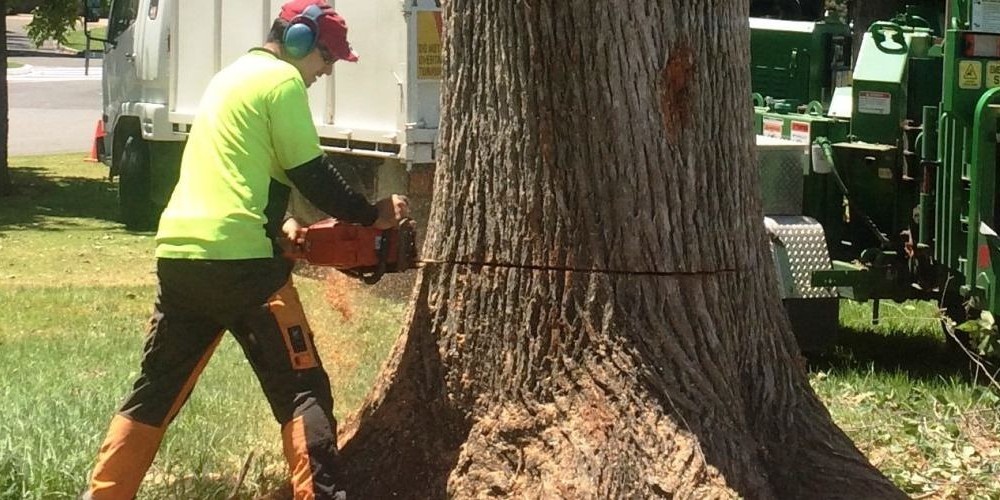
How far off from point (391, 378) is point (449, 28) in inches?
45.9

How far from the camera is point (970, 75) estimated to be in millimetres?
7020

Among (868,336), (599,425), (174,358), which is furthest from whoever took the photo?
(868,336)

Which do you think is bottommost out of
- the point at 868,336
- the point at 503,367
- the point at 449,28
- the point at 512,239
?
the point at 868,336

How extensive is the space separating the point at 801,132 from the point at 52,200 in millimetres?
11015

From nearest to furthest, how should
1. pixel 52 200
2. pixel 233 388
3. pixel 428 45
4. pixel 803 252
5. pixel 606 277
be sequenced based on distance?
pixel 606 277 → pixel 233 388 → pixel 803 252 → pixel 428 45 → pixel 52 200

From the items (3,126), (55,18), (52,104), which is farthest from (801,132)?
(52,104)

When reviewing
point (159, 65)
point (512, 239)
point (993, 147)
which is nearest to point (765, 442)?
point (512, 239)

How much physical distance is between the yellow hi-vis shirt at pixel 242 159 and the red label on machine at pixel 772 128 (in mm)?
4338

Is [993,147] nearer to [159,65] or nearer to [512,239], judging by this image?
[512,239]

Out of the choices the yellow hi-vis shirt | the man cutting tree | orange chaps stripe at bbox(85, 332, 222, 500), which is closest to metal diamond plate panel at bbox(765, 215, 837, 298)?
the man cutting tree

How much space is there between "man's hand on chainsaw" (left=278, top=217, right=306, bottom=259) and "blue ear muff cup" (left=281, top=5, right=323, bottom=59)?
0.58 metres

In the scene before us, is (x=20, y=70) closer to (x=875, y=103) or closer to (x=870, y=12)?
(x=870, y=12)

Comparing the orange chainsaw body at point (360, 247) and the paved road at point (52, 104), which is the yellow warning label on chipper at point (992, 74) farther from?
the paved road at point (52, 104)

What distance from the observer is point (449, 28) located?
4844 mm
